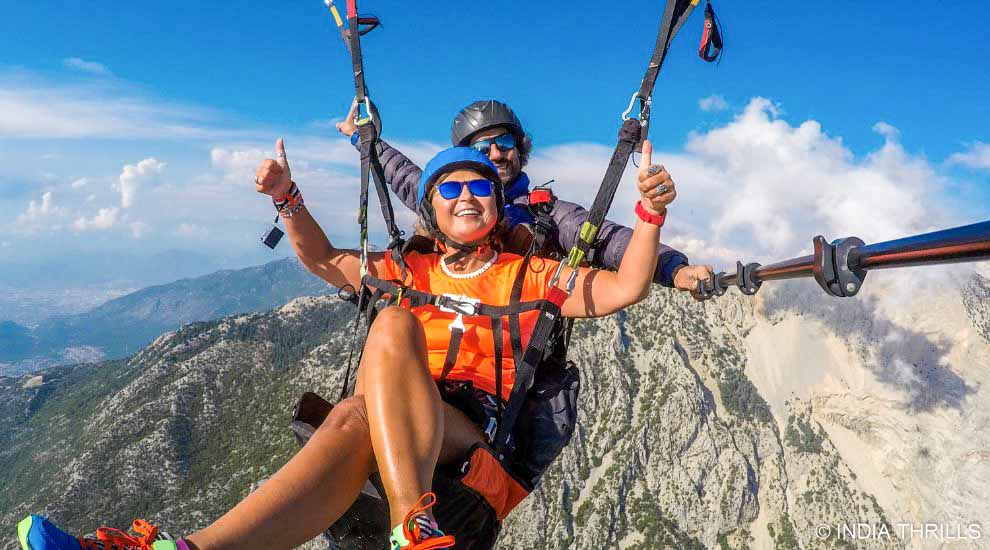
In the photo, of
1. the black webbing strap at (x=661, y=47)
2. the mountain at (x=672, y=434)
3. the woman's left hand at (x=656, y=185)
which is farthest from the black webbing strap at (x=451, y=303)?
the mountain at (x=672, y=434)

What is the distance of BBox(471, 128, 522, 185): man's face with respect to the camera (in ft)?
22.4

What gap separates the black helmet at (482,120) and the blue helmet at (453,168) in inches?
69.4

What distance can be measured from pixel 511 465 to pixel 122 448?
5559 inches

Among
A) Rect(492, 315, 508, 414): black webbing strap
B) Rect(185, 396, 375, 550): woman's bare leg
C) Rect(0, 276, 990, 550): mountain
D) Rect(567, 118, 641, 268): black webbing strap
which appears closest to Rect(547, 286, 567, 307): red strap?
Rect(567, 118, 641, 268): black webbing strap

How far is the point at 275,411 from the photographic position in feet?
393

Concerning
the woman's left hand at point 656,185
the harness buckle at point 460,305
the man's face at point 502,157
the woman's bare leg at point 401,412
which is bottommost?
the woman's bare leg at point 401,412

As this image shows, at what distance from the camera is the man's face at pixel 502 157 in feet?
22.4

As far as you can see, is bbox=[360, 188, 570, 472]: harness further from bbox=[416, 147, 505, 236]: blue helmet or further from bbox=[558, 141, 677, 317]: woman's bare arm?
bbox=[416, 147, 505, 236]: blue helmet

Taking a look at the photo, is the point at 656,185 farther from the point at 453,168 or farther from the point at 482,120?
the point at 482,120

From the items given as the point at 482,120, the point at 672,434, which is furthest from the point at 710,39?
the point at 672,434

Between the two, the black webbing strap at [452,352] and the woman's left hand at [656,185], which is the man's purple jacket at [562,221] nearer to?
the woman's left hand at [656,185]

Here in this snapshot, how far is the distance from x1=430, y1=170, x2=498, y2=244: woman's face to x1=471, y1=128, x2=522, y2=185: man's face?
5.97 feet

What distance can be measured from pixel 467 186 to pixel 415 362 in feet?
6.33

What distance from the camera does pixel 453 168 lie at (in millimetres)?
5074
